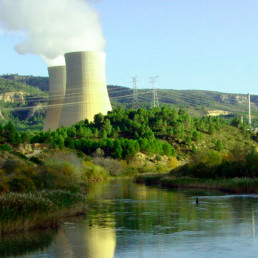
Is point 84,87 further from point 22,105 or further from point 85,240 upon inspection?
point 22,105

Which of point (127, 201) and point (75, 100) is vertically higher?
point (75, 100)

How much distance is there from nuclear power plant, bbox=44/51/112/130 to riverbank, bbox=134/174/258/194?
43.7 ft

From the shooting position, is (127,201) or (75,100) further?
(75,100)

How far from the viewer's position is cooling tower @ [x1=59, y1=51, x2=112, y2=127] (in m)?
61.0

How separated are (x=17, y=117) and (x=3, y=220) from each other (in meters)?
132

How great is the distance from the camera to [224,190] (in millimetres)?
36625

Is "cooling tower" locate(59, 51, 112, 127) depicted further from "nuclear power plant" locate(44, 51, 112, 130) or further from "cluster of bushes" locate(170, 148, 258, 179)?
"cluster of bushes" locate(170, 148, 258, 179)

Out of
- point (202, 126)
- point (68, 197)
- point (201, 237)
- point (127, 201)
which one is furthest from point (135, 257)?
point (202, 126)

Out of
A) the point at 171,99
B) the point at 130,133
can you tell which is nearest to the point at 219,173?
the point at 130,133

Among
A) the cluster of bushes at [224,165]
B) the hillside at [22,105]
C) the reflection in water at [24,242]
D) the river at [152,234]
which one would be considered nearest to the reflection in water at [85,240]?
the river at [152,234]

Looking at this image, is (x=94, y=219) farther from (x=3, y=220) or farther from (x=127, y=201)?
(x=127, y=201)

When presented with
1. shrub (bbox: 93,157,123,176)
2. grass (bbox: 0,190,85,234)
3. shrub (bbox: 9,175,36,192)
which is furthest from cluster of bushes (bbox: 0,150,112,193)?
shrub (bbox: 93,157,123,176)

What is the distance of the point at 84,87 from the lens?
6197 cm

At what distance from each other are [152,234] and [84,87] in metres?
45.3
